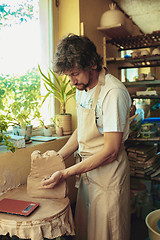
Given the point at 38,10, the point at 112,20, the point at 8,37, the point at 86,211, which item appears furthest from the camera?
the point at 112,20

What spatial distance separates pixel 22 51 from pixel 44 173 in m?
1.19

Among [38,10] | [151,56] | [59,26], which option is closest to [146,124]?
[151,56]

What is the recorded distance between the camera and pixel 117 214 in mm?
1584

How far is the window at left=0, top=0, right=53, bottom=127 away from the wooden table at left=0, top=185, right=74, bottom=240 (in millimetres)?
949

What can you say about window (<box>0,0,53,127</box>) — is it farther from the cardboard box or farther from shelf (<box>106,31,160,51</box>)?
shelf (<box>106,31,160,51</box>)

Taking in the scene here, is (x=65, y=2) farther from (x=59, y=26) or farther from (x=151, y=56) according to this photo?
(x=151, y=56)

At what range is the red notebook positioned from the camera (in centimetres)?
131

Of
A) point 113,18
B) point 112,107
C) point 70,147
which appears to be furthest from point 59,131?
point 113,18

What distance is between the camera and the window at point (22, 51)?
6.65 feet

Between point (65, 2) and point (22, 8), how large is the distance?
0.60m

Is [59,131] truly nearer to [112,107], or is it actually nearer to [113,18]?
[112,107]

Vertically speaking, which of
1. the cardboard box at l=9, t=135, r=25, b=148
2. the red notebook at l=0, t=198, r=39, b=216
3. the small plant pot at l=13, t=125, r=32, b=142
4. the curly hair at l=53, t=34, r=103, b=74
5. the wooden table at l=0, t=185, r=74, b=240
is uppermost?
the curly hair at l=53, t=34, r=103, b=74

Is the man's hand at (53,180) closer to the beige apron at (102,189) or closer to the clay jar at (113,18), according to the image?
the beige apron at (102,189)

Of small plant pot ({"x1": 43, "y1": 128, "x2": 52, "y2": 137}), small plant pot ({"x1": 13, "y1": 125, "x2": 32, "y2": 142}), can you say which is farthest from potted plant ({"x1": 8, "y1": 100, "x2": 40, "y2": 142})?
small plant pot ({"x1": 43, "y1": 128, "x2": 52, "y2": 137})
